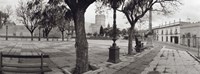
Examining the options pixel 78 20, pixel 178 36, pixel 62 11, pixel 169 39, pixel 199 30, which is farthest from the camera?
pixel 169 39

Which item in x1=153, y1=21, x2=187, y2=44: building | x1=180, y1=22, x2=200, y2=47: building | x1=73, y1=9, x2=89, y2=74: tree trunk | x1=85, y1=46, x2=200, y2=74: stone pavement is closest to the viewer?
x1=73, y1=9, x2=89, y2=74: tree trunk

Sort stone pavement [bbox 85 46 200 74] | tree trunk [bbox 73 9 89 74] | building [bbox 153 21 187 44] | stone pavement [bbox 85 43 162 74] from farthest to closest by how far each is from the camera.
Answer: building [bbox 153 21 187 44]
stone pavement [bbox 85 46 200 74]
stone pavement [bbox 85 43 162 74]
tree trunk [bbox 73 9 89 74]

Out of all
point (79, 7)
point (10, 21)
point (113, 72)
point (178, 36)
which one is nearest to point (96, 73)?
point (113, 72)

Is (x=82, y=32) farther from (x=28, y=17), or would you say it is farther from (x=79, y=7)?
(x=28, y=17)

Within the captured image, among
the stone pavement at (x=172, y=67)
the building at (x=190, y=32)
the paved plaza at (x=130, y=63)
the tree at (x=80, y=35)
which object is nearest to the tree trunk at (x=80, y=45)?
the tree at (x=80, y=35)

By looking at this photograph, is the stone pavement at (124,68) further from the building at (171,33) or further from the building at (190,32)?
the building at (171,33)

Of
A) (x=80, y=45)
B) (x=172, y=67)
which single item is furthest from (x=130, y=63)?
(x=80, y=45)

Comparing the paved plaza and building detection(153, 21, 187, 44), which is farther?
building detection(153, 21, 187, 44)

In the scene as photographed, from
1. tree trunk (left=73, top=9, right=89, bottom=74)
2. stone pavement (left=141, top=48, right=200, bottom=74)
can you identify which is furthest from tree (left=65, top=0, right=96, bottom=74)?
stone pavement (left=141, top=48, right=200, bottom=74)

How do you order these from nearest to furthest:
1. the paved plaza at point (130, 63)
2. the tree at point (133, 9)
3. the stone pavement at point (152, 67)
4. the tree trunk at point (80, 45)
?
1. the tree trunk at point (80, 45)
2. the stone pavement at point (152, 67)
3. the paved plaza at point (130, 63)
4. the tree at point (133, 9)

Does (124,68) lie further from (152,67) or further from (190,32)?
(190,32)

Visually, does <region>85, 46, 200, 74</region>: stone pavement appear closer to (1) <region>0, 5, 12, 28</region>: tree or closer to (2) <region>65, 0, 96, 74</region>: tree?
(2) <region>65, 0, 96, 74</region>: tree

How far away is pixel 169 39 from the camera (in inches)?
2559

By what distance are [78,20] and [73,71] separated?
6.48 ft
